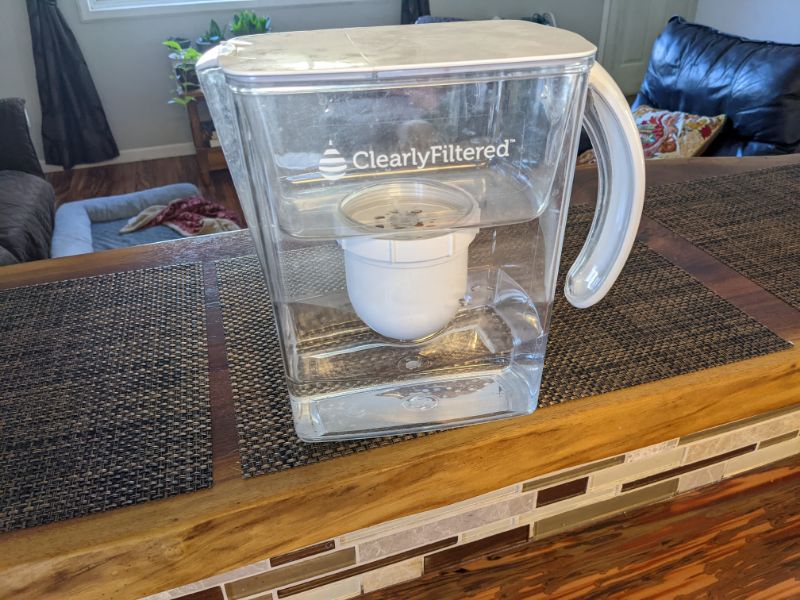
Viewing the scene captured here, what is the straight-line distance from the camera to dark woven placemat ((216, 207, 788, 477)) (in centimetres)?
51

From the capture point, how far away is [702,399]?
567mm

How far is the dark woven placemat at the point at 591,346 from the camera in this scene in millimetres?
512

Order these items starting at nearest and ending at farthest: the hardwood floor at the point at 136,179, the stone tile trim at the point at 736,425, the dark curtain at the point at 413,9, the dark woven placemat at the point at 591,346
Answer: the dark woven placemat at the point at 591,346 < the stone tile trim at the point at 736,425 < the hardwood floor at the point at 136,179 < the dark curtain at the point at 413,9

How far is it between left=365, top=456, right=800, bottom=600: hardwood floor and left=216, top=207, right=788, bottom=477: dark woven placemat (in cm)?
16

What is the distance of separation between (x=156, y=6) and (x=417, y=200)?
3421 millimetres

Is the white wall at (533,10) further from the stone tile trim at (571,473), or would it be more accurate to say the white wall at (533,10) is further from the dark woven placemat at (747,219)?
the stone tile trim at (571,473)

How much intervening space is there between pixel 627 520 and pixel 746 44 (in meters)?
1.82

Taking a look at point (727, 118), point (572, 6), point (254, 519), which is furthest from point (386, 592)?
point (572, 6)

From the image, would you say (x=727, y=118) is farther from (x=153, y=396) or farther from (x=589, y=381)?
(x=153, y=396)

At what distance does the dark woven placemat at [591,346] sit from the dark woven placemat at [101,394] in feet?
0.12

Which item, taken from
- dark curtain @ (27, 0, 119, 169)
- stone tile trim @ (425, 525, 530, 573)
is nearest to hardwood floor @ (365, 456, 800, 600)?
stone tile trim @ (425, 525, 530, 573)

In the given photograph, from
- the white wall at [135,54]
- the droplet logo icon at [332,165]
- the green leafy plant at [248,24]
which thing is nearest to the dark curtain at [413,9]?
the white wall at [135,54]

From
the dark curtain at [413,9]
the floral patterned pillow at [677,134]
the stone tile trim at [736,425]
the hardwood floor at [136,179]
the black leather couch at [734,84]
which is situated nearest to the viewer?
the stone tile trim at [736,425]

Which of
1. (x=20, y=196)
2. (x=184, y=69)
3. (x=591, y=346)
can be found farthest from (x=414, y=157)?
(x=184, y=69)
